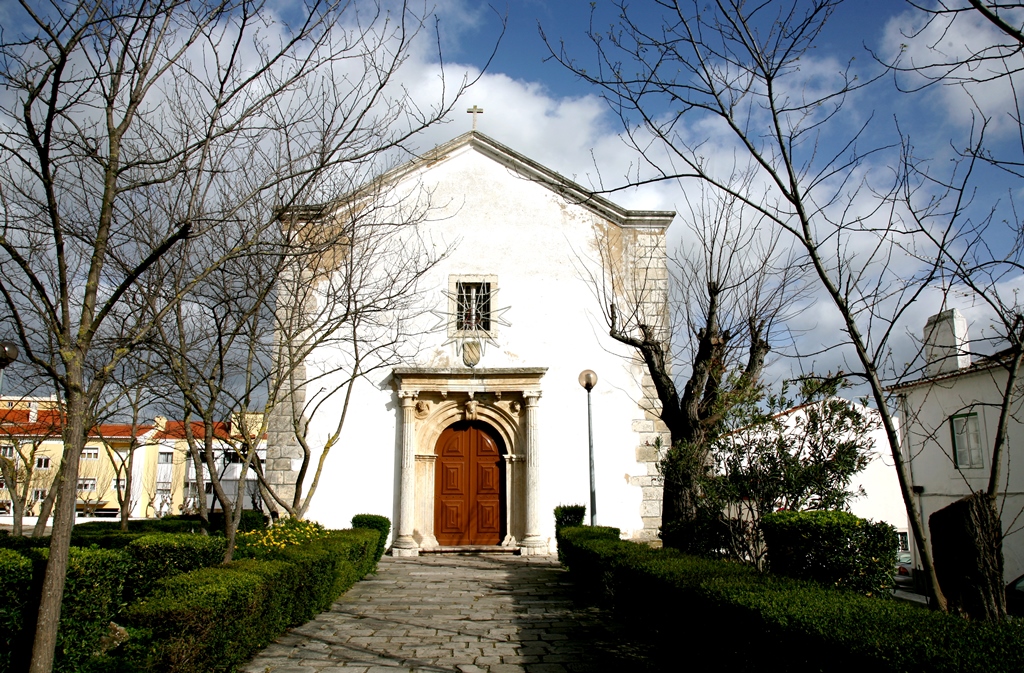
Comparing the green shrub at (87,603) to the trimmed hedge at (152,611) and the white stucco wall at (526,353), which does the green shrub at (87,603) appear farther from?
the white stucco wall at (526,353)

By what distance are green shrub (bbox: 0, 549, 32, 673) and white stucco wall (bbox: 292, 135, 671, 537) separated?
8.41 metres

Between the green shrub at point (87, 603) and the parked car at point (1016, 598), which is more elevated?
the green shrub at point (87, 603)

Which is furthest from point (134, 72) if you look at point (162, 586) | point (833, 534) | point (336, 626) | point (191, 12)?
point (833, 534)

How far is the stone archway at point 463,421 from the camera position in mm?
13484

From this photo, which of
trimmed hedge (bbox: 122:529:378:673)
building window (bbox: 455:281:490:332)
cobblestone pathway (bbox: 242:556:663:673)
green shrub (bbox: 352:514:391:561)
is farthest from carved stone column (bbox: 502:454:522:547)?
trimmed hedge (bbox: 122:529:378:673)

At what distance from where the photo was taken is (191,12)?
4848 millimetres

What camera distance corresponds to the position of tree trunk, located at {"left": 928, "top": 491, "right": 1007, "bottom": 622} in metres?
4.55

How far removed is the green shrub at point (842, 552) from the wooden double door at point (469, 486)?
8.12 metres

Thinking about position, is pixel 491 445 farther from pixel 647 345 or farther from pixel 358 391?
pixel 647 345

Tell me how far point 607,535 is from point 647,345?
2.82 meters

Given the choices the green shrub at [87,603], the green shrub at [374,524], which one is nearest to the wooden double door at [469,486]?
the green shrub at [374,524]

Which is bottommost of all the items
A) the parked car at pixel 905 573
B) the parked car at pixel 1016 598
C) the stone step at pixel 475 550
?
the parked car at pixel 905 573

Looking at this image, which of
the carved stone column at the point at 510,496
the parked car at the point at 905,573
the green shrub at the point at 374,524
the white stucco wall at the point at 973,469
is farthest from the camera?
the parked car at the point at 905,573

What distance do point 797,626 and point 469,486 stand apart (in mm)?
10704
